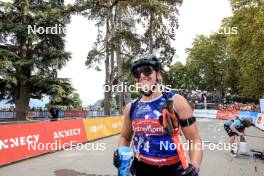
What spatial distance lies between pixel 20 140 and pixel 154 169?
29.8 feet

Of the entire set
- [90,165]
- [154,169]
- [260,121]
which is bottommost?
[90,165]

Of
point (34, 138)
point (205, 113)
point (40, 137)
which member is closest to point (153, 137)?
point (34, 138)

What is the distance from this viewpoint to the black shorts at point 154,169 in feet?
10.5

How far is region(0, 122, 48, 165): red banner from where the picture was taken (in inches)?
416

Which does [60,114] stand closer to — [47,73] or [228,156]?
[47,73]

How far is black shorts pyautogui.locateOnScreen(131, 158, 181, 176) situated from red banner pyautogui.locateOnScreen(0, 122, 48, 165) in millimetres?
8064

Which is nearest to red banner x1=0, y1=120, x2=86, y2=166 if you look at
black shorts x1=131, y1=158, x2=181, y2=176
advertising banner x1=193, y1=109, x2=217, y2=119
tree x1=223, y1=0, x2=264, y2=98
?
black shorts x1=131, y1=158, x2=181, y2=176

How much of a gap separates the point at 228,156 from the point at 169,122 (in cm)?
1043

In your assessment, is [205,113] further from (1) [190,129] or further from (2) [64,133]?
(1) [190,129]

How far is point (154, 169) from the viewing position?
3.24m

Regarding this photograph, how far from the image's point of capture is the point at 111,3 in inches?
1126

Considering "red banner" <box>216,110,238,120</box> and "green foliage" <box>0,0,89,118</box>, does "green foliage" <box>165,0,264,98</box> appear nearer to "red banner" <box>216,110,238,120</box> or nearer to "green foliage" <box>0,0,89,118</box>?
"red banner" <box>216,110,238,120</box>

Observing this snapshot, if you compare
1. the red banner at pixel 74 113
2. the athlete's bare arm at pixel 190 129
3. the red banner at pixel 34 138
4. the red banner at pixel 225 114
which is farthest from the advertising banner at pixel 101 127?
the red banner at pixel 225 114

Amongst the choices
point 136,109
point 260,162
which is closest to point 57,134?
point 260,162
